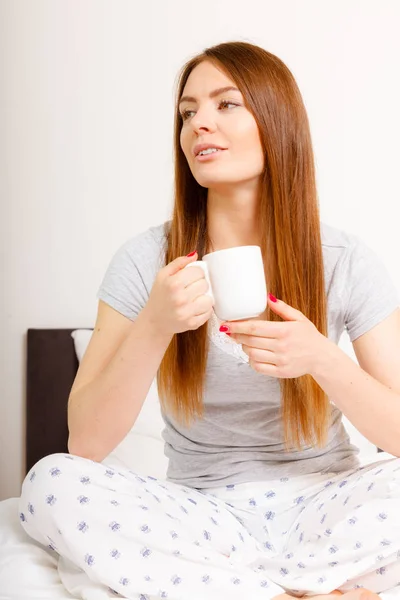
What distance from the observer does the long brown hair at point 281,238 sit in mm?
1464

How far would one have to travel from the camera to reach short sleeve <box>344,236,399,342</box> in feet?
4.86

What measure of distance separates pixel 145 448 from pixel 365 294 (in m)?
0.85

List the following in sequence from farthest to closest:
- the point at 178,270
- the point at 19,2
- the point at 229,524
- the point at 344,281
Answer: the point at 19,2 < the point at 344,281 < the point at 229,524 < the point at 178,270

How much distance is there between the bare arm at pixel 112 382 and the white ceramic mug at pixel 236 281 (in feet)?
0.46

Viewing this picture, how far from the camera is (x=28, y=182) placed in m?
2.39

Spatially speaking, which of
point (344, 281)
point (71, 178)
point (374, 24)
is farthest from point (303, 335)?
point (374, 24)

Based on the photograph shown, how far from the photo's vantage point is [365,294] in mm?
1493

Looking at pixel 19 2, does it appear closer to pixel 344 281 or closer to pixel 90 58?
pixel 90 58

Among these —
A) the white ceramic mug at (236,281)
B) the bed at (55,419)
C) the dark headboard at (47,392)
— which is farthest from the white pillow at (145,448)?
the white ceramic mug at (236,281)

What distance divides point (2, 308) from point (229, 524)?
51.0 inches

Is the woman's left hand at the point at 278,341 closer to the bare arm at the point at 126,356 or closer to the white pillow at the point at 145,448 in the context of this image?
the bare arm at the point at 126,356

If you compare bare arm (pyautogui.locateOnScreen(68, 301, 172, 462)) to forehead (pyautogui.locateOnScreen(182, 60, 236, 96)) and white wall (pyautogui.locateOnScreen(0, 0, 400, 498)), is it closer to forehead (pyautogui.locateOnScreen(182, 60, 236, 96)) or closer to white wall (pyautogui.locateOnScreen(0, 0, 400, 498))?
forehead (pyautogui.locateOnScreen(182, 60, 236, 96))

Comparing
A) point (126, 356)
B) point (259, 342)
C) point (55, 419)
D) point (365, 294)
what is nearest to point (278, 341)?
point (259, 342)

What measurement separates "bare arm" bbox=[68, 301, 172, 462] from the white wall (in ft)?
3.21
